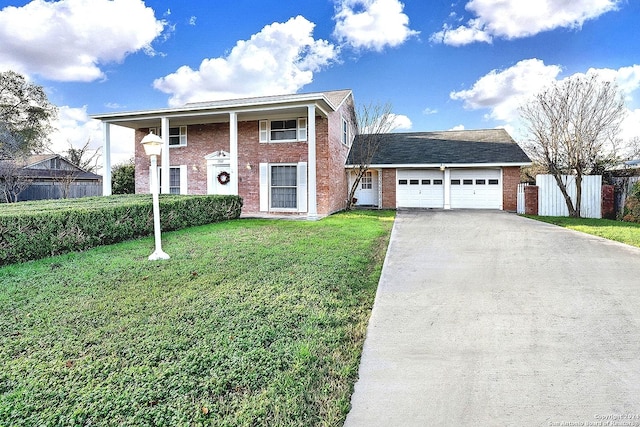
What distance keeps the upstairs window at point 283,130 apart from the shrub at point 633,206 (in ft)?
40.5

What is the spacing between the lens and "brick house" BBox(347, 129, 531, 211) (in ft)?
57.1

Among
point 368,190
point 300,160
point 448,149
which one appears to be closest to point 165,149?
point 300,160

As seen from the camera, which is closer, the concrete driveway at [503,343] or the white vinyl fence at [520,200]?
the concrete driveway at [503,343]

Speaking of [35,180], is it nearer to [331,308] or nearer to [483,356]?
[331,308]

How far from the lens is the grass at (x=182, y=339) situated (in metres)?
2.45

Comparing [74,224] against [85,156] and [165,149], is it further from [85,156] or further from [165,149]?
[85,156]

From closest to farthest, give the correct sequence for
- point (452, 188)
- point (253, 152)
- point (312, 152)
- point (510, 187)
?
point (312, 152), point (253, 152), point (510, 187), point (452, 188)

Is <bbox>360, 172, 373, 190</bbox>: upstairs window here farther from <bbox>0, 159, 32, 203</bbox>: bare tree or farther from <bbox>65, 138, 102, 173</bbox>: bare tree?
<bbox>65, 138, 102, 173</bbox>: bare tree

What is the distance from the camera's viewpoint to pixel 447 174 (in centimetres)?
1803

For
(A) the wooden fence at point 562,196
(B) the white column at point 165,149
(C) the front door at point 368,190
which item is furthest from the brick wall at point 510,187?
(B) the white column at point 165,149

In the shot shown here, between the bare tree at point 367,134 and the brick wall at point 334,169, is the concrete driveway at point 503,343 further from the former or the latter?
the bare tree at point 367,134

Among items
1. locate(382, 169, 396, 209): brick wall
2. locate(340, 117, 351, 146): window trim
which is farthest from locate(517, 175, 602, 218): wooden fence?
locate(340, 117, 351, 146): window trim

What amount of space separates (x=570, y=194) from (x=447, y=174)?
5182 millimetres

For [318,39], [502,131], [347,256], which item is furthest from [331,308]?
[502,131]
